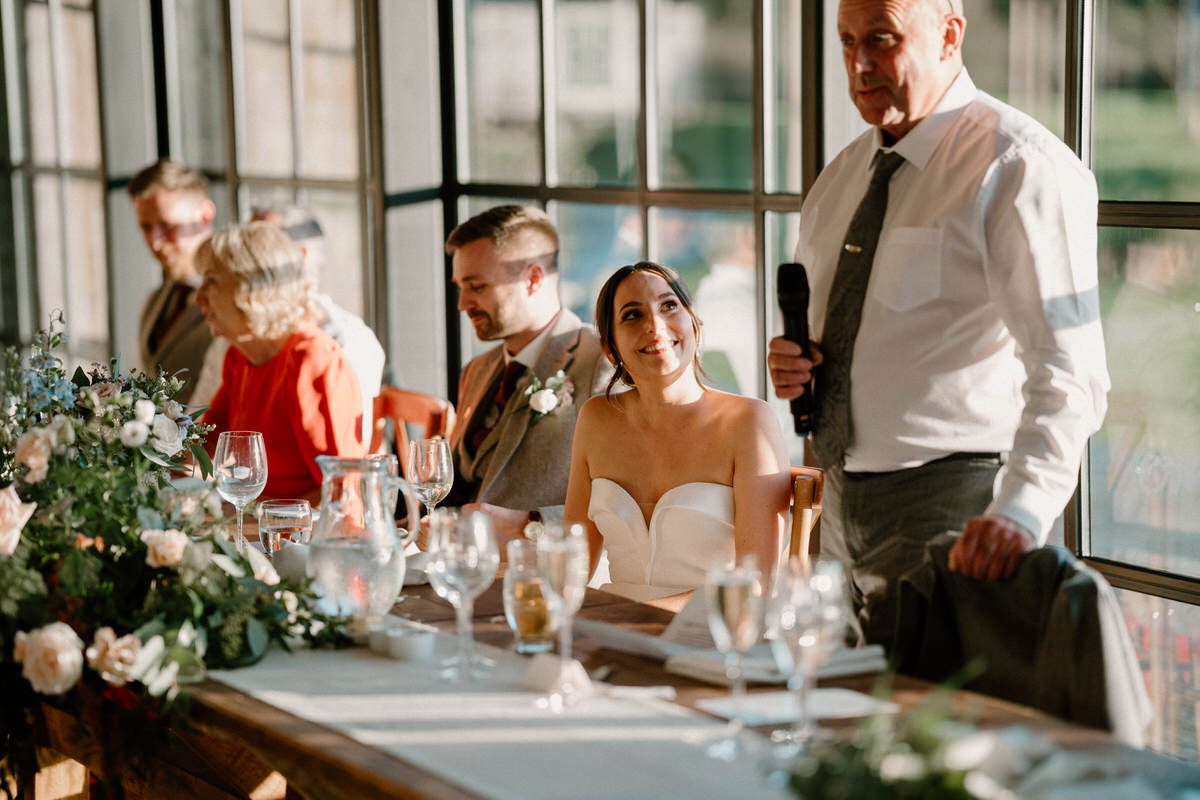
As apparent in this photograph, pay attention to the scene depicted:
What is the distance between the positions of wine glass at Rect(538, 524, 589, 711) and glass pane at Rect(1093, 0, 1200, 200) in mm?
1584

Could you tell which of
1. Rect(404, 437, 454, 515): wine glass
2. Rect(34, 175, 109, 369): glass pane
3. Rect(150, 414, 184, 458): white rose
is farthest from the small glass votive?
Rect(34, 175, 109, 369): glass pane

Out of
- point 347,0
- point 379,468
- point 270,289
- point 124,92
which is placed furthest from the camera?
point 124,92

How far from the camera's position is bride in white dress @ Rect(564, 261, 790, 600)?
2.62m

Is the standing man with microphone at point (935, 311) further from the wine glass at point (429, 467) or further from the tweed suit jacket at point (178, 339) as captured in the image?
the tweed suit jacket at point (178, 339)

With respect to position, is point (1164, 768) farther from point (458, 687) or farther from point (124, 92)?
point (124, 92)

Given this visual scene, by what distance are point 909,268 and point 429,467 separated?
0.96 m

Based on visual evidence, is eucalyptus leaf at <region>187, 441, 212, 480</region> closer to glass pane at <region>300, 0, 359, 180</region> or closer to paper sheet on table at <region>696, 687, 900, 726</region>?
paper sheet on table at <region>696, 687, 900, 726</region>

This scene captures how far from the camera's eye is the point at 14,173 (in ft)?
22.8

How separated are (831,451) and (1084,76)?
94 centimetres

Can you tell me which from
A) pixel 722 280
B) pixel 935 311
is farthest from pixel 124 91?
pixel 935 311

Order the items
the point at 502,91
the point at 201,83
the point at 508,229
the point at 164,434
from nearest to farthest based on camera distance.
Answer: the point at 164,434 → the point at 508,229 → the point at 502,91 → the point at 201,83

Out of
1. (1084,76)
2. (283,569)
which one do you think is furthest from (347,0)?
(283,569)

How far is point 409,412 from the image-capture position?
369 cm

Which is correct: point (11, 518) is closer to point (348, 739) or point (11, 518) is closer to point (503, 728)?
point (348, 739)
